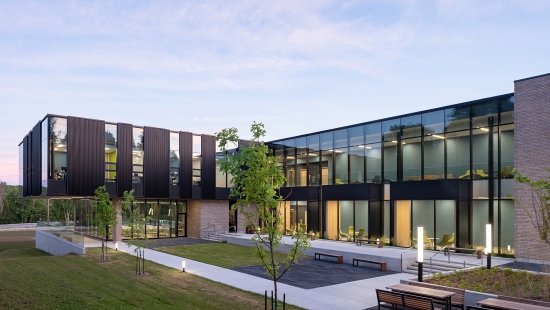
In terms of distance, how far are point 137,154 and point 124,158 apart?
1.26 metres

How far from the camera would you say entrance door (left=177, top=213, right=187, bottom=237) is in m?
39.3

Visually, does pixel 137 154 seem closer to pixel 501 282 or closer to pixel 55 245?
pixel 55 245

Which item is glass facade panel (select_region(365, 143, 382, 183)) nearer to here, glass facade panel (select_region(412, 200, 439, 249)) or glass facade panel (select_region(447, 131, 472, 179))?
glass facade panel (select_region(412, 200, 439, 249))

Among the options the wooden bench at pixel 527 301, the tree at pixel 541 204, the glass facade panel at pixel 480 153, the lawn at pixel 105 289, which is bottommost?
the lawn at pixel 105 289

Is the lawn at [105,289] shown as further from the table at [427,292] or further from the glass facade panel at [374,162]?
the glass facade panel at [374,162]

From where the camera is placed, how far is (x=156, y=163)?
115 feet

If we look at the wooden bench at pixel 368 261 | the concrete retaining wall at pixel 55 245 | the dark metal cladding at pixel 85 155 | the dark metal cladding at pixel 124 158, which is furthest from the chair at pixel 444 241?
the dark metal cladding at pixel 85 155

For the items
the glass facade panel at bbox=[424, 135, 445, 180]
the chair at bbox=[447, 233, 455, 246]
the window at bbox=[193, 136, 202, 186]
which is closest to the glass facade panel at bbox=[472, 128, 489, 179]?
the glass facade panel at bbox=[424, 135, 445, 180]

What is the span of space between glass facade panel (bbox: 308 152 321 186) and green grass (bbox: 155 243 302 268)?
796 cm

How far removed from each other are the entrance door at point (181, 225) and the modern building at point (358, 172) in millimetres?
103

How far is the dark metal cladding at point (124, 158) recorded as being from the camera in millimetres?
33062

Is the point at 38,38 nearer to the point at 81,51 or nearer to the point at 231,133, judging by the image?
the point at 81,51

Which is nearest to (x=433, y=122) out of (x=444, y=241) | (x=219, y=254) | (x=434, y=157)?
(x=434, y=157)

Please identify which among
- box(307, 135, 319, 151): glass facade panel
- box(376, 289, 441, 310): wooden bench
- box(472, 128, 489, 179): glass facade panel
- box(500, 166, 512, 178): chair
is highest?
box(307, 135, 319, 151): glass facade panel
